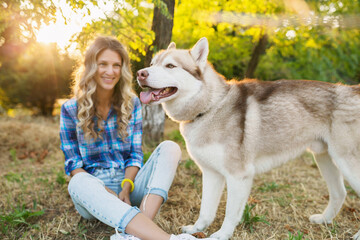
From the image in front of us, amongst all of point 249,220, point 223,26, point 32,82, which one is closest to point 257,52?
point 223,26

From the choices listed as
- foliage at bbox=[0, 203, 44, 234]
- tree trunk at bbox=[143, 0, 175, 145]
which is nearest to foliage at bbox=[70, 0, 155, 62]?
tree trunk at bbox=[143, 0, 175, 145]

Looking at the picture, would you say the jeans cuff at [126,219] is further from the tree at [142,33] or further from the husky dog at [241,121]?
the tree at [142,33]

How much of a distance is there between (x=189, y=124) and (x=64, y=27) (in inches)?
80.1

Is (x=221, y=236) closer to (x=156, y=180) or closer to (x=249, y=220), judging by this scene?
(x=249, y=220)

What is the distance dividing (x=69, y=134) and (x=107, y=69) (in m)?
0.73

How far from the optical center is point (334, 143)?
2570mm

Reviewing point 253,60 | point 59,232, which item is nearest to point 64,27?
point 59,232

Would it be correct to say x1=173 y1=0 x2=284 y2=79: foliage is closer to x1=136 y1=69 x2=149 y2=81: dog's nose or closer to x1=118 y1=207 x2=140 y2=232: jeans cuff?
x1=136 y1=69 x2=149 y2=81: dog's nose

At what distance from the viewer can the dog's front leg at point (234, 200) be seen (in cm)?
247

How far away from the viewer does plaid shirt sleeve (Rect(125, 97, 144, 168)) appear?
291 cm

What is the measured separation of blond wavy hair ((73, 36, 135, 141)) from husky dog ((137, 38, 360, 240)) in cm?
42

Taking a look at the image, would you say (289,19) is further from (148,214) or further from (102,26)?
(148,214)

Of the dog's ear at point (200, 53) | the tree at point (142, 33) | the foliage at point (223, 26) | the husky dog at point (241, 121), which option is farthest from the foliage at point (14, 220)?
the foliage at point (223, 26)

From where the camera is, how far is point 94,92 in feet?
9.38
